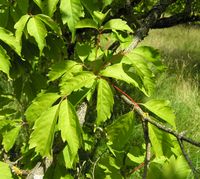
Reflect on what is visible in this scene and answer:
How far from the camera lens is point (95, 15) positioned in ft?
4.84

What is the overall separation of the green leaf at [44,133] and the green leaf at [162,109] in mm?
346

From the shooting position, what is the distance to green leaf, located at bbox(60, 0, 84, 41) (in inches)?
57.9

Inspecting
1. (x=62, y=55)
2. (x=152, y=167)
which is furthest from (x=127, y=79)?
(x=62, y=55)

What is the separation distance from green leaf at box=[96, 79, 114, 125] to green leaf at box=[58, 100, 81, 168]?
8cm

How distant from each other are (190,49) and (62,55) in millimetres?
11885

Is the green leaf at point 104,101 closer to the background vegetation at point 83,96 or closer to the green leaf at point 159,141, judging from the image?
the background vegetation at point 83,96

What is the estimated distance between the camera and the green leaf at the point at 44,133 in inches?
48.3

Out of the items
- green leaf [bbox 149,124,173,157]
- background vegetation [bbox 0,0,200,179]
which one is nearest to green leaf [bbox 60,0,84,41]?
background vegetation [bbox 0,0,200,179]

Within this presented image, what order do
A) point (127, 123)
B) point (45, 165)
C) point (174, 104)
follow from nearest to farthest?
1. point (127, 123)
2. point (45, 165)
3. point (174, 104)

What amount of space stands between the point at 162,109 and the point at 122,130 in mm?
164

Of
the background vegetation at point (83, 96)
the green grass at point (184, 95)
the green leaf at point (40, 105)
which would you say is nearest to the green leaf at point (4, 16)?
the background vegetation at point (83, 96)

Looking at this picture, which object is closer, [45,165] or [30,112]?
[30,112]

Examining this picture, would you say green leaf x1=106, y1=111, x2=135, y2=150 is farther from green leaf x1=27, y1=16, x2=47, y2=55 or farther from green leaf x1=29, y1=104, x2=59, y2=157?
green leaf x1=27, y1=16, x2=47, y2=55

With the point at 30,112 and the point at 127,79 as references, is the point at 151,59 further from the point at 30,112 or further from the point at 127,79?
the point at 30,112
